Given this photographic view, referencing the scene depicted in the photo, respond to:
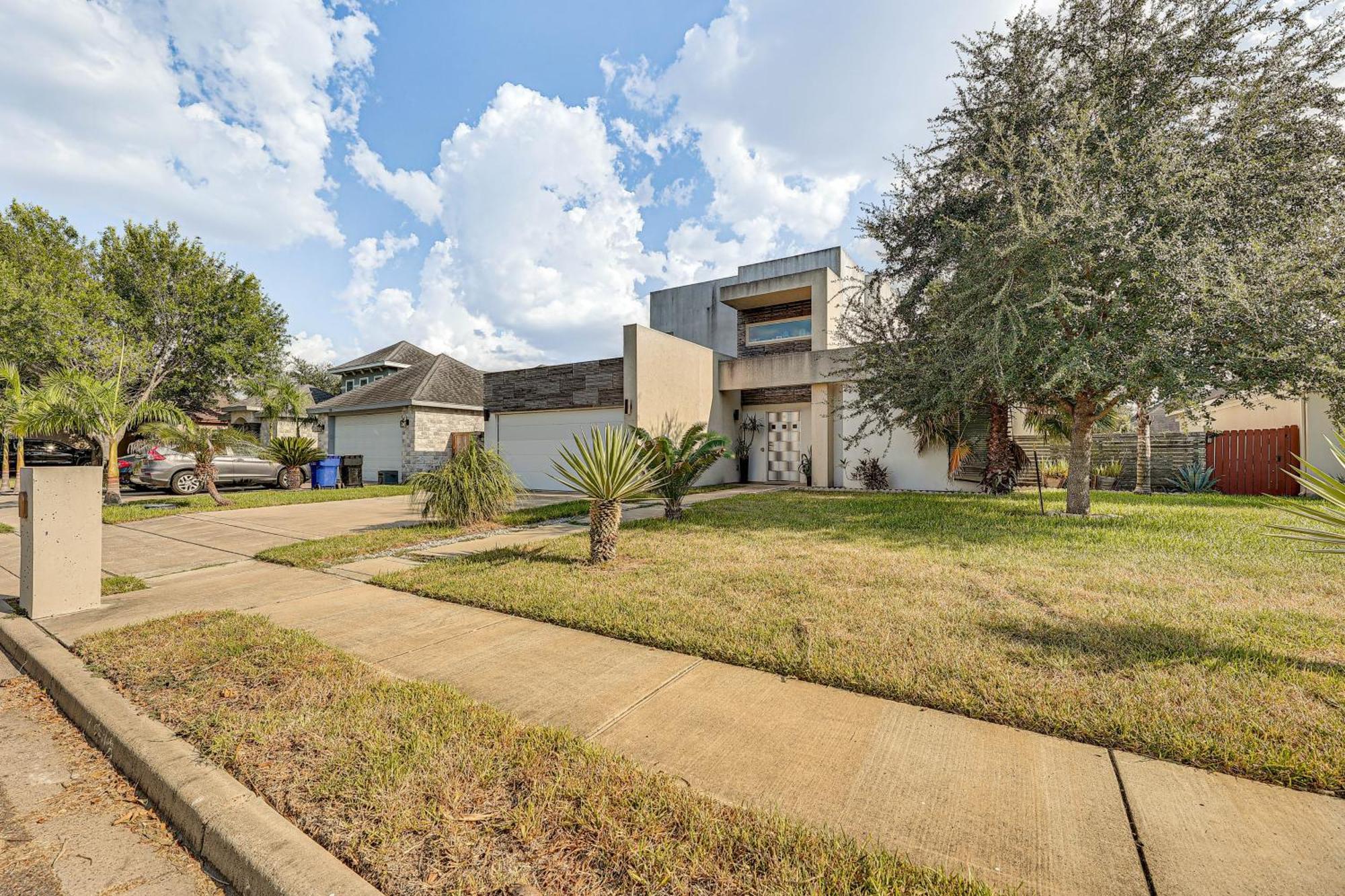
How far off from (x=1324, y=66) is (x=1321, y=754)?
12.4 metres

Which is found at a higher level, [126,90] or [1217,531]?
[126,90]

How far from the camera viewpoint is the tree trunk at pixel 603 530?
19.9 ft

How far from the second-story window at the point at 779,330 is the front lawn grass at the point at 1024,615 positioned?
10.8 m

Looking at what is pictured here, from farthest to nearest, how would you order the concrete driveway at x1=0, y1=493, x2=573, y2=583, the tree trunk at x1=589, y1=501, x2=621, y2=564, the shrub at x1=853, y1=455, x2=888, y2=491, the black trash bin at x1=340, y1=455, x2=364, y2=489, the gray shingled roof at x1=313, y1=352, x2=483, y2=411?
the gray shingled roof at x1=313, y1=352, x2=483, y2=411, the black trash bin at x1=340, y1=455, x2=364, y2=489, the shrub at x1=853, y1=455, x2=888, y2=491, the concrete driveway at x1=0, y1=493, x2=573, y2=583, the tree trunk at x1=589, y1=501, x2=621, y2=564

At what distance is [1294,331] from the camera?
6617mm

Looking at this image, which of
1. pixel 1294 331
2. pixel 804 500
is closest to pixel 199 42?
pixel 804 500

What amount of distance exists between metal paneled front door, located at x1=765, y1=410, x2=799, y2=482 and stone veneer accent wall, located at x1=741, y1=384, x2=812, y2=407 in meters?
0.33

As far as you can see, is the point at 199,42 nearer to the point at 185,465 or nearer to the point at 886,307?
the point at 185,465

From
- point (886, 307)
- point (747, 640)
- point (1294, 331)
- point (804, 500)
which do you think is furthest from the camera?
point (886, 307)

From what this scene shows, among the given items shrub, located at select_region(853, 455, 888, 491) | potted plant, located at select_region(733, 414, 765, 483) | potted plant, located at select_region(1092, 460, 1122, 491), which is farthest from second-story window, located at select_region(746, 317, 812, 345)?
potted plant, located at select_region(1092, 460, 1122, 491)

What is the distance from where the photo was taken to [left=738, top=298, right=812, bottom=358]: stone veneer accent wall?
1753cm

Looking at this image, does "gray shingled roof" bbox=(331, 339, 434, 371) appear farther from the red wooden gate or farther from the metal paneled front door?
the red wooden gate

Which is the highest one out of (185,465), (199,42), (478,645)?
(199,42)

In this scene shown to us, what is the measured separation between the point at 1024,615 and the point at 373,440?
20511 millimetres
